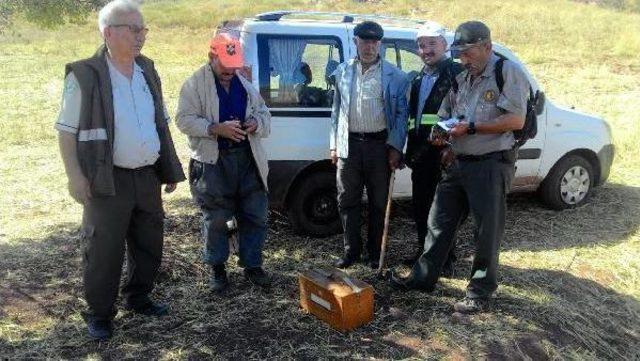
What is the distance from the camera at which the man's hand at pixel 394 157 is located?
179 inches

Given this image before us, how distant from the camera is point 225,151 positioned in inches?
163

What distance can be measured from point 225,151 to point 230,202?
15.5 inches

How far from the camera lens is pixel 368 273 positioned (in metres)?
4.80

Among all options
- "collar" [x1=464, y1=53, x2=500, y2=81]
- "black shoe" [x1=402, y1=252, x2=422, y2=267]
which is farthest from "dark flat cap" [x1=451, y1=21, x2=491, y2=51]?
"black shoe" [x1=402, y1=252, x2=422, y2=267]

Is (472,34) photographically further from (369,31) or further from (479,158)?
(369,31)

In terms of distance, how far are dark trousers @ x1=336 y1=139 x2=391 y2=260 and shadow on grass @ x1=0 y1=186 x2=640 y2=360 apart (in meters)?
0.27

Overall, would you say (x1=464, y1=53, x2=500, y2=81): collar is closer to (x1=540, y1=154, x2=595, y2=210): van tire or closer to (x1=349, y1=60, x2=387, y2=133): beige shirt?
(x1=349, y1=60, x2=387, y2=133): beige shirt

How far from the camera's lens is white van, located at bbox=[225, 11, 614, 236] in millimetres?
4984

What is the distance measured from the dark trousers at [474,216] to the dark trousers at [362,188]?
0.56m

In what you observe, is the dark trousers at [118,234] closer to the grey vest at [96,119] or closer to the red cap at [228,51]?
the grey vest at [96,119]

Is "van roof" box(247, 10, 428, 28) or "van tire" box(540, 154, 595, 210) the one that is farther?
"van tire" box(540, 154, 595, 210)

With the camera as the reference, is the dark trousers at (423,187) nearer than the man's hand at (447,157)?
No

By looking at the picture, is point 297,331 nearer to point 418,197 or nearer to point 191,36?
point 418,197

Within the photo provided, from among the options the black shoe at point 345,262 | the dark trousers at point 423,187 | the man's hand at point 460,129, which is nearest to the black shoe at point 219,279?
the black shoe at point 345,262
